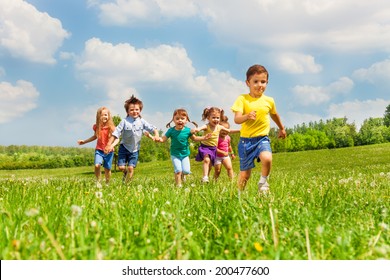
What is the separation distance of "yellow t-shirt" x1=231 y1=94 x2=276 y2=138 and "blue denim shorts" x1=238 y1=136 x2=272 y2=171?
0.30 feet

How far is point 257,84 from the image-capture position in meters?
7.92

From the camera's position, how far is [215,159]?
13.1 m

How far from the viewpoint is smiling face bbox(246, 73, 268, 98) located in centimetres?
791

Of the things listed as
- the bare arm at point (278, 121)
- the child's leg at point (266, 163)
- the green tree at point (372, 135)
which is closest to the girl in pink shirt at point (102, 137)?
the bare arm at point (278, 121)

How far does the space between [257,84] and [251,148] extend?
116 centimetres

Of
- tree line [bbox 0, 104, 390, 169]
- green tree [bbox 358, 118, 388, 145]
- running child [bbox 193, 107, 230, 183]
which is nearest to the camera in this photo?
running child [bbox 193, 107, 230, 183]

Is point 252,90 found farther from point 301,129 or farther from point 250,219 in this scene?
point 301,129

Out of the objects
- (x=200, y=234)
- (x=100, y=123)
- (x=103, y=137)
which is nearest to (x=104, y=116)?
(x=100, y=123)

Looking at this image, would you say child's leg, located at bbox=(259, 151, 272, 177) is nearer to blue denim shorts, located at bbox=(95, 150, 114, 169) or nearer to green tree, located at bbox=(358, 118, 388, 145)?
blue denim shorts, located at bbox=(95, 150, 114, 169)

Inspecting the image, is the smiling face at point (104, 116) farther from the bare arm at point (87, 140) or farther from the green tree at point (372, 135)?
the green tree at point (372, 135)

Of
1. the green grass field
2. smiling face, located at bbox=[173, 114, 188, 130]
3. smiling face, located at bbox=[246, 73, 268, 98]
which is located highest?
smiling face, located at bbox=[246, 73, 268, 98]

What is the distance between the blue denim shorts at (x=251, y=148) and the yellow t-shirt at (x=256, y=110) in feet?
0.30

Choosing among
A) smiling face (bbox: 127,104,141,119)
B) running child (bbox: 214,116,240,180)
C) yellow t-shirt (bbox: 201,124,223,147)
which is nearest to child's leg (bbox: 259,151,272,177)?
yellow t-shirt (bbox: 201,124,223,147)
